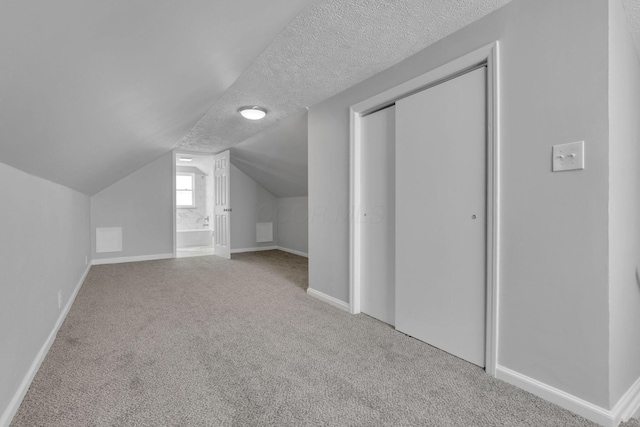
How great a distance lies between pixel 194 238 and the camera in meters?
7.81

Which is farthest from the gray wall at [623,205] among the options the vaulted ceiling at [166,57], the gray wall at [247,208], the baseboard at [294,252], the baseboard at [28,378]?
the gray wall at [247,208]

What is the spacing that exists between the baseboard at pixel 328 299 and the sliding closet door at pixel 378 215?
0.52 ft

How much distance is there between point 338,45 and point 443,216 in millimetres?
1281

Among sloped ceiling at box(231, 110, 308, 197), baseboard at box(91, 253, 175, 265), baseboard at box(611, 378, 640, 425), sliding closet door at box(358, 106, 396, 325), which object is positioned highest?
sloped ceiling at box(231, 110, 308, 197)

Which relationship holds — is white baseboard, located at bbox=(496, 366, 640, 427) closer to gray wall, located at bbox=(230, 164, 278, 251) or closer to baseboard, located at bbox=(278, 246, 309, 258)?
baseboard, located at bbox=(278, 246, 309, 258)

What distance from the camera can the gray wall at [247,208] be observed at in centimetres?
657

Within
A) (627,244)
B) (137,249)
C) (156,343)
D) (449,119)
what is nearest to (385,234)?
(449,119)

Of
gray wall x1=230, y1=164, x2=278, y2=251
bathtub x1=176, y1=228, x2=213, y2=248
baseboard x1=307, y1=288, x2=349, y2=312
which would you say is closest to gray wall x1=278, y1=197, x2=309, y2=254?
gray wall x1=230, y1=164, x2=278, y2=251

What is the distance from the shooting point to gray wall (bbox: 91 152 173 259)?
17.0 feet

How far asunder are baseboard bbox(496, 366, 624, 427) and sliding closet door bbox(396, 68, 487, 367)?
0.58 ft

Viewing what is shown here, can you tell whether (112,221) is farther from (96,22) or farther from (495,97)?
(495,97)

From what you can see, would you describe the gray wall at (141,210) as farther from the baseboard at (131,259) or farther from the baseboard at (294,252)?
the baseboard at (294,252)

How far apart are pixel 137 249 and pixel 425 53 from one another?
17.5 ft

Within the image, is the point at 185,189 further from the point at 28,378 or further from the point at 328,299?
the point at 28,378
